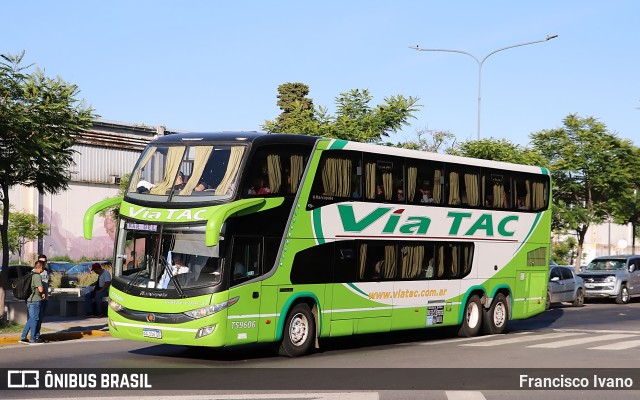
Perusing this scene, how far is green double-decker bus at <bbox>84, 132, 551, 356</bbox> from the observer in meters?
17.2

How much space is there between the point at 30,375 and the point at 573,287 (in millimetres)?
27770

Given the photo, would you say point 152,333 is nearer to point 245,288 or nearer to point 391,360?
point 245,288

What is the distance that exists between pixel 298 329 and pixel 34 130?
28.8 ft

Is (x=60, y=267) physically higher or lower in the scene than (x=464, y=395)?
lower

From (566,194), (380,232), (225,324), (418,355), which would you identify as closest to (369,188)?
(380,232)

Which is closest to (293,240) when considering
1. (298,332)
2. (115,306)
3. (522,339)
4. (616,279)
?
(298,332)

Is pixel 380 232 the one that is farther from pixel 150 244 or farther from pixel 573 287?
pixel 573 287

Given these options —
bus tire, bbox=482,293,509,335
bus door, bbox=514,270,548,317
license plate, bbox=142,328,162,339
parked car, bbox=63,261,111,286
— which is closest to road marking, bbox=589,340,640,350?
bus tire, bbox=482,293,509,335

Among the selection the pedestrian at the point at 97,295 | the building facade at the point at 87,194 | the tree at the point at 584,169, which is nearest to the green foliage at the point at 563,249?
the tree at the point at 584,169

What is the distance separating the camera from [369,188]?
20453mm

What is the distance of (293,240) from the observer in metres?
18.7

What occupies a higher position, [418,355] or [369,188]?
[369,188]

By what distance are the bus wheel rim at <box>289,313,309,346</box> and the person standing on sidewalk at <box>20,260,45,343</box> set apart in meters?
5.65

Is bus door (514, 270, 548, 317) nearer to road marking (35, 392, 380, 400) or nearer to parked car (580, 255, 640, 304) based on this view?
road marking (35, 392, 380, 400)
